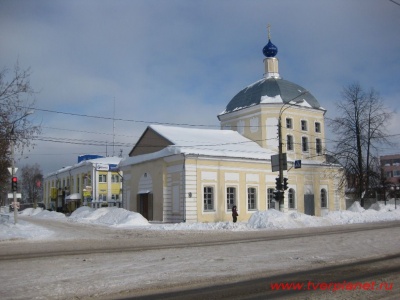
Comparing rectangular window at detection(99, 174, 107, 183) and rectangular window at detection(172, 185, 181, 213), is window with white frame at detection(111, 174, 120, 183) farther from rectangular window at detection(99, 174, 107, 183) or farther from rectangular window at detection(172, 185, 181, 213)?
rectangular window at detection(172, 185, 181, 213)

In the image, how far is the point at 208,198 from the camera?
32938mm

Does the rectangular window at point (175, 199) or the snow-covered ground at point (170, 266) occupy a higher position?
the rectangular window at point (175, 199)

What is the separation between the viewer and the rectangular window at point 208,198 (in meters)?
32.7

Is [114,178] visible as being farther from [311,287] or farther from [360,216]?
[311,287]

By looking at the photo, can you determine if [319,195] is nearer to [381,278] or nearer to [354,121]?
[354,121]

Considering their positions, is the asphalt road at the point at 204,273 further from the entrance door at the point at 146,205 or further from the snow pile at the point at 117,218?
the entrance door at the point at 146,205

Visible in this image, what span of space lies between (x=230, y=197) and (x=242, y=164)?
9.18 feet

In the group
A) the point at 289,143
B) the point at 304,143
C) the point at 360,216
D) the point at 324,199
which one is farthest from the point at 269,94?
the point at 360,216

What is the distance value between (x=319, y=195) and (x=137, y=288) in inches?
1360

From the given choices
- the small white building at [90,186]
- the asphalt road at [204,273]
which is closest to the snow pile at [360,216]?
the asphalt road at [204,273]

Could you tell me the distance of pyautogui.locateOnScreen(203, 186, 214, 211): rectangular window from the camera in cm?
3269

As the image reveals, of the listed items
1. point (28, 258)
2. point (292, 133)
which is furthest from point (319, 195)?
point (28, 258)

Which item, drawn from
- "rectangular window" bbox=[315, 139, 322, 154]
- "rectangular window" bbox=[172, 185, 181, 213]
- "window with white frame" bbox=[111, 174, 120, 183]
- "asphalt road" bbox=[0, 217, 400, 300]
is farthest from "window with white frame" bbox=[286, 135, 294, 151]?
"window with white frame" bbox=[111, 174, 120, 183]

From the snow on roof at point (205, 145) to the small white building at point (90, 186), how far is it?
826 inches
